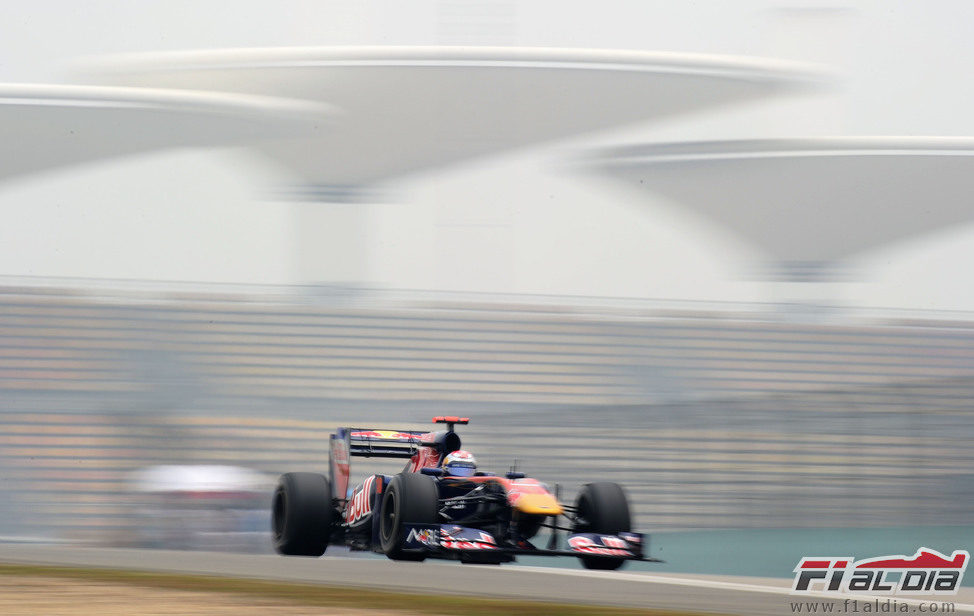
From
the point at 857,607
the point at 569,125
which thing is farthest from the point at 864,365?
the point at 857,607

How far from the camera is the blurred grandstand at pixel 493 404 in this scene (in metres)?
16.7

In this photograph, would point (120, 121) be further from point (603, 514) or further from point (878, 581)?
point (878, 581)

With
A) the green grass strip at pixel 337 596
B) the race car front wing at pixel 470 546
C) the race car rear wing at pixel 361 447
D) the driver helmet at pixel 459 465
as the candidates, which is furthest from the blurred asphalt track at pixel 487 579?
the race car rear wing at pixel 361 447

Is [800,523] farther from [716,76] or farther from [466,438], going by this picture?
[716,76]

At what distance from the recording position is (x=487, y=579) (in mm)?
8359

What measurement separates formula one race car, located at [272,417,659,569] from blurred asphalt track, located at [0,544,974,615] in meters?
0.18

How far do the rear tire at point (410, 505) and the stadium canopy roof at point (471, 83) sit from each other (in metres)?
17.6

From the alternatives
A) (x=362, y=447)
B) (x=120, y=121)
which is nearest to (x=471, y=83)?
(x=120, y=121)

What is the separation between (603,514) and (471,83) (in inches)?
730

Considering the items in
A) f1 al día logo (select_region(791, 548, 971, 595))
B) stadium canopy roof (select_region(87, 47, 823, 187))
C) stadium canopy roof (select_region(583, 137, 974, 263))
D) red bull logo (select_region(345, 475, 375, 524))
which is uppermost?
stadium canopy roof (select_region(87, 47, 823, 187))

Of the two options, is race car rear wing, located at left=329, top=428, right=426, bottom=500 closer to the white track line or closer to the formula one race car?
the formula one race car

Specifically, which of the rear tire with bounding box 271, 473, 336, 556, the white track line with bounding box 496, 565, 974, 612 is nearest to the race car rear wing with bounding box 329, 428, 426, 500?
the rear tire with bounding box 271, 473, 336, 556

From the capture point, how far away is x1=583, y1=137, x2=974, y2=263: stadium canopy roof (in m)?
29.1

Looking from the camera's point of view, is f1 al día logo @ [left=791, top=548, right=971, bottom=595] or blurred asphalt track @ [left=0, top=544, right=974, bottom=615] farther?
f1 al día logo @ [left=791, top=548, right=971, bottom=595]
